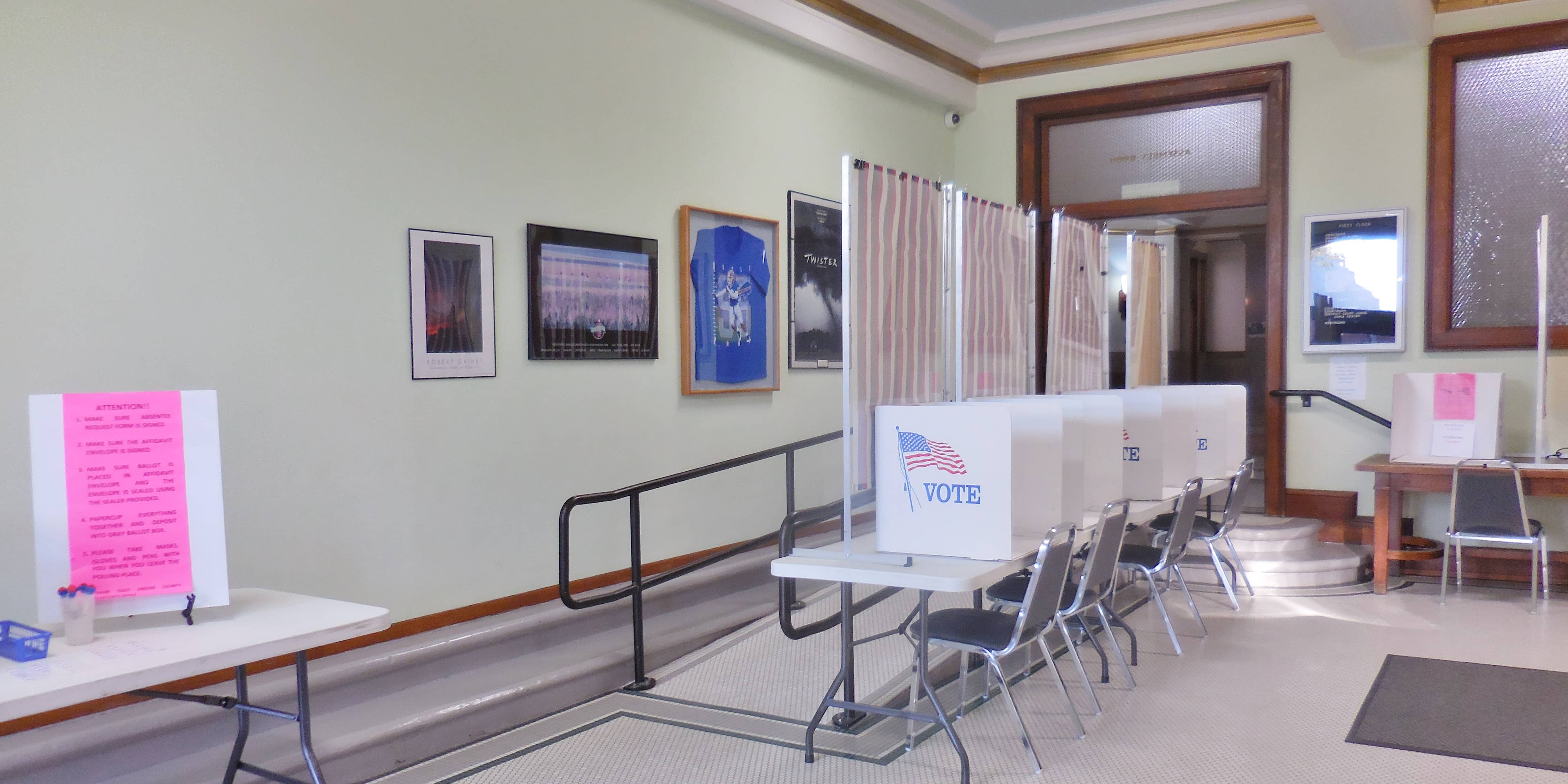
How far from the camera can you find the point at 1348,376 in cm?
694

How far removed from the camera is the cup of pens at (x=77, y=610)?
7.76ft

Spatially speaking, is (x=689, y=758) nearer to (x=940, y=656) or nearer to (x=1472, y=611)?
(x=940, y=656)

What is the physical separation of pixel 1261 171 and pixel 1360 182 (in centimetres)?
61

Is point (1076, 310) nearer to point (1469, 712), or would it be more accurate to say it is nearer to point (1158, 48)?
point (1469, 712)

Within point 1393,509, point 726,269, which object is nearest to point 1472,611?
point 1393,509

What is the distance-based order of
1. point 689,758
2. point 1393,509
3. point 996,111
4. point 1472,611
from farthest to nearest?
point 996,111 < point 1393,509 < point 1472,611 < point 689,758

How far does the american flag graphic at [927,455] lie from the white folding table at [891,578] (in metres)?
0.29

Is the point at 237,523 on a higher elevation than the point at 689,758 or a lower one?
higher

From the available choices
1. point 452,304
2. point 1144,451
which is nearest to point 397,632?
point 452,304

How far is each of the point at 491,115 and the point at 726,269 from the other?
1.66 m

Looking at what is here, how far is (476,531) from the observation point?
4.55m

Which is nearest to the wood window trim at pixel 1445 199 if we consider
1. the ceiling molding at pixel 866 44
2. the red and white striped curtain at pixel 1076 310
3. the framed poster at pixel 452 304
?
the red and white striped curtain at pixel 1076 310

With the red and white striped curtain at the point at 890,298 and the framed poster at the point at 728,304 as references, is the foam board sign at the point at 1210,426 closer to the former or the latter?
the red and white striped curtain at the point at 890,298

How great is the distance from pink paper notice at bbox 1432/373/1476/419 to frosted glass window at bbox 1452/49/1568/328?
2.21ft
